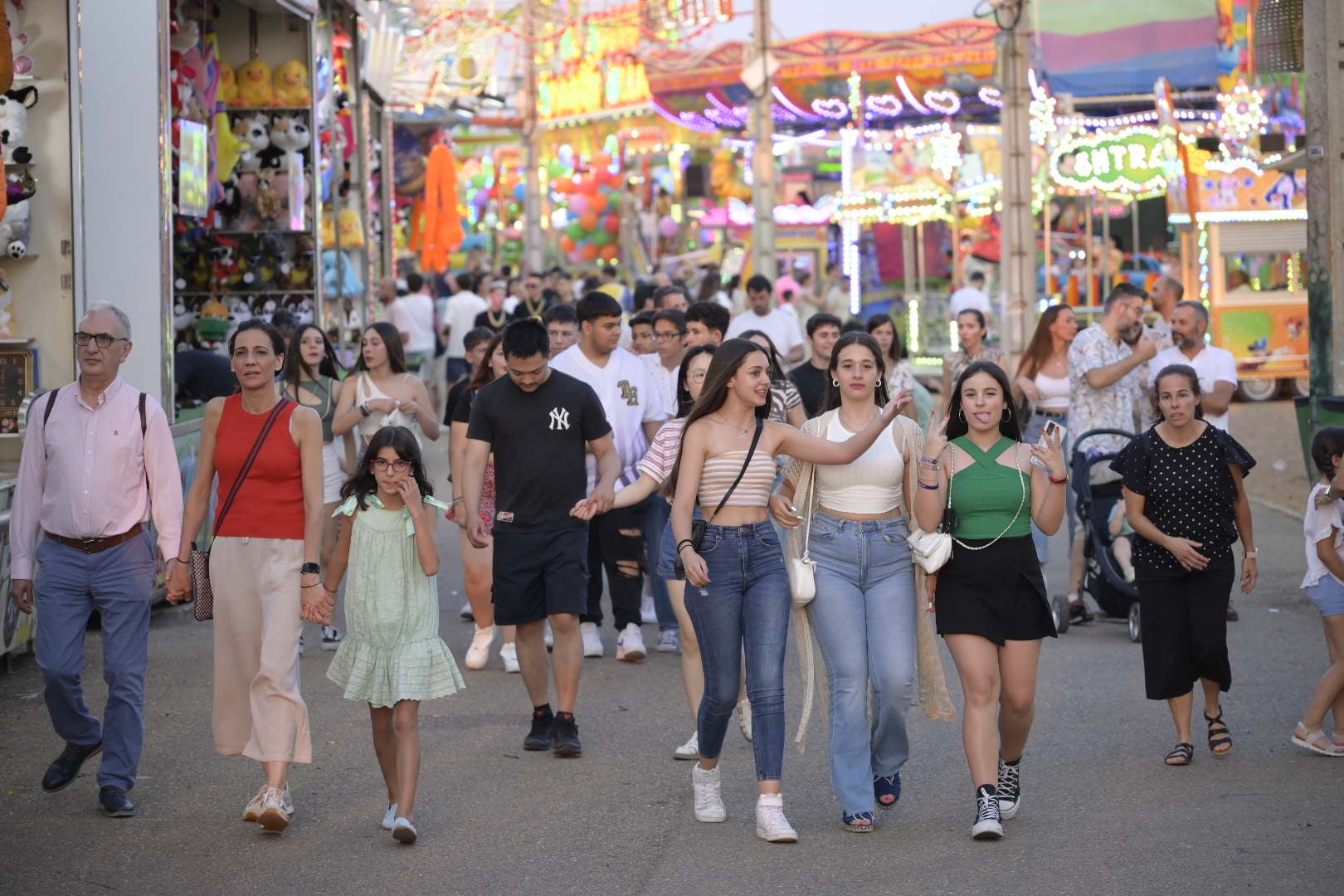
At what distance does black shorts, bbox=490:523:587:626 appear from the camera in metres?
7.30

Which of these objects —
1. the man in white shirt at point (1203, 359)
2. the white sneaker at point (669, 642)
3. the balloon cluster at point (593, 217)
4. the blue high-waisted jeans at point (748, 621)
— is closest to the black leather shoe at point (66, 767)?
the blue high-waisted jeans at point (748, 621)

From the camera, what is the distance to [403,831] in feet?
19.6

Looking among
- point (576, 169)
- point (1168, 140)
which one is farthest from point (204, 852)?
point (576, 169)

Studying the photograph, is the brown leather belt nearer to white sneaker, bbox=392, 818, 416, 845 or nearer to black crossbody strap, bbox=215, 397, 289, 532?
black crossbody strap, bbox=215, 397, 289, 532

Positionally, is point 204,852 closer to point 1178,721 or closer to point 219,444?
point 219,444

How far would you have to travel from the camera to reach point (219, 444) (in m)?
6.38

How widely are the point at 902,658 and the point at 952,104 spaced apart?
40.8 metres

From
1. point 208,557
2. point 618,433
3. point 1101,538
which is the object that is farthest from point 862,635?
point 1101,538

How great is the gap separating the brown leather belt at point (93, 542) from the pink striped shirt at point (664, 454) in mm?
1959

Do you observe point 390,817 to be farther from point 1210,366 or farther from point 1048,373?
point 1210,366

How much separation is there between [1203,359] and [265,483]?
5.98m

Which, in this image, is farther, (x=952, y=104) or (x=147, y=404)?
(x=952, y=104)

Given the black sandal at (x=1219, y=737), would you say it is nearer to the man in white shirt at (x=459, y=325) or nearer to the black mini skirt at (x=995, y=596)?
the black mini skirt at (x=995, y=596)

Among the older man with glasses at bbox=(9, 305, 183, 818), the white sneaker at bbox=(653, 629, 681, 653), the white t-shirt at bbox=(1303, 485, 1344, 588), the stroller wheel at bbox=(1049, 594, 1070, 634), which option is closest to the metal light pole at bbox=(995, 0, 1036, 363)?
the stroller wheel at bbox=(1049, 594, 1070, 634)
